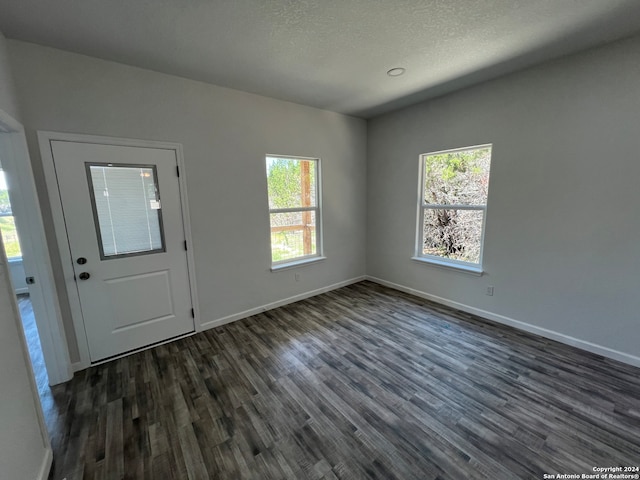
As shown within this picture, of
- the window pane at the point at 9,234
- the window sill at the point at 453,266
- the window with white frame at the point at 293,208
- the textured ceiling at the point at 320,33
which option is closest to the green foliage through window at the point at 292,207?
the window with white frame at the point at 293,208

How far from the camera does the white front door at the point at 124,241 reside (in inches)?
88.8

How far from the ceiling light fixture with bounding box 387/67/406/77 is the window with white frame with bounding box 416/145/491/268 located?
1.24 meters

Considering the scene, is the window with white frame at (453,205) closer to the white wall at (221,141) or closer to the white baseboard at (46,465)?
the white wall at (221,141)

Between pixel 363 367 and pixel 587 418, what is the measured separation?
1.54 m

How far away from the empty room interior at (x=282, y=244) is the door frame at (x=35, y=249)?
0.7 inches

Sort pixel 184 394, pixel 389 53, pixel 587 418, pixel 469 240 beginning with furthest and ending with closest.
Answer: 1. pixel 469 240
2. pixel 389 53
3. pixel 184 394
4. pixel 587 418

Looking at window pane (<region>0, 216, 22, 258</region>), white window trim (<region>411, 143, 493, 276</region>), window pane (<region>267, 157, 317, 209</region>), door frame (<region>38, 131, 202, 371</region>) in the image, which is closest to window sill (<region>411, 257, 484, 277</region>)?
white window trim (<region>411, 143, 493, 276</region>)

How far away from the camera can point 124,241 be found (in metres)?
2.49

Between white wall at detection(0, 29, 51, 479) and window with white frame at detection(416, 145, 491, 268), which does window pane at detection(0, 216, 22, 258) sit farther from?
window with white frame at detection(416, 145, 491, 268)

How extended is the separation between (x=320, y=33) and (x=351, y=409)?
9.13 ft

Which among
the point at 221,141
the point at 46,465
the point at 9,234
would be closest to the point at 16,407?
the point at 46,465

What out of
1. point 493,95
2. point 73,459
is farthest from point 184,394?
point 493,95

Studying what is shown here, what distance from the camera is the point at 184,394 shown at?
6.77 feet

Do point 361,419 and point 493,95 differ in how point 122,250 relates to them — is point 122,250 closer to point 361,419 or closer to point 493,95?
point 361,419
